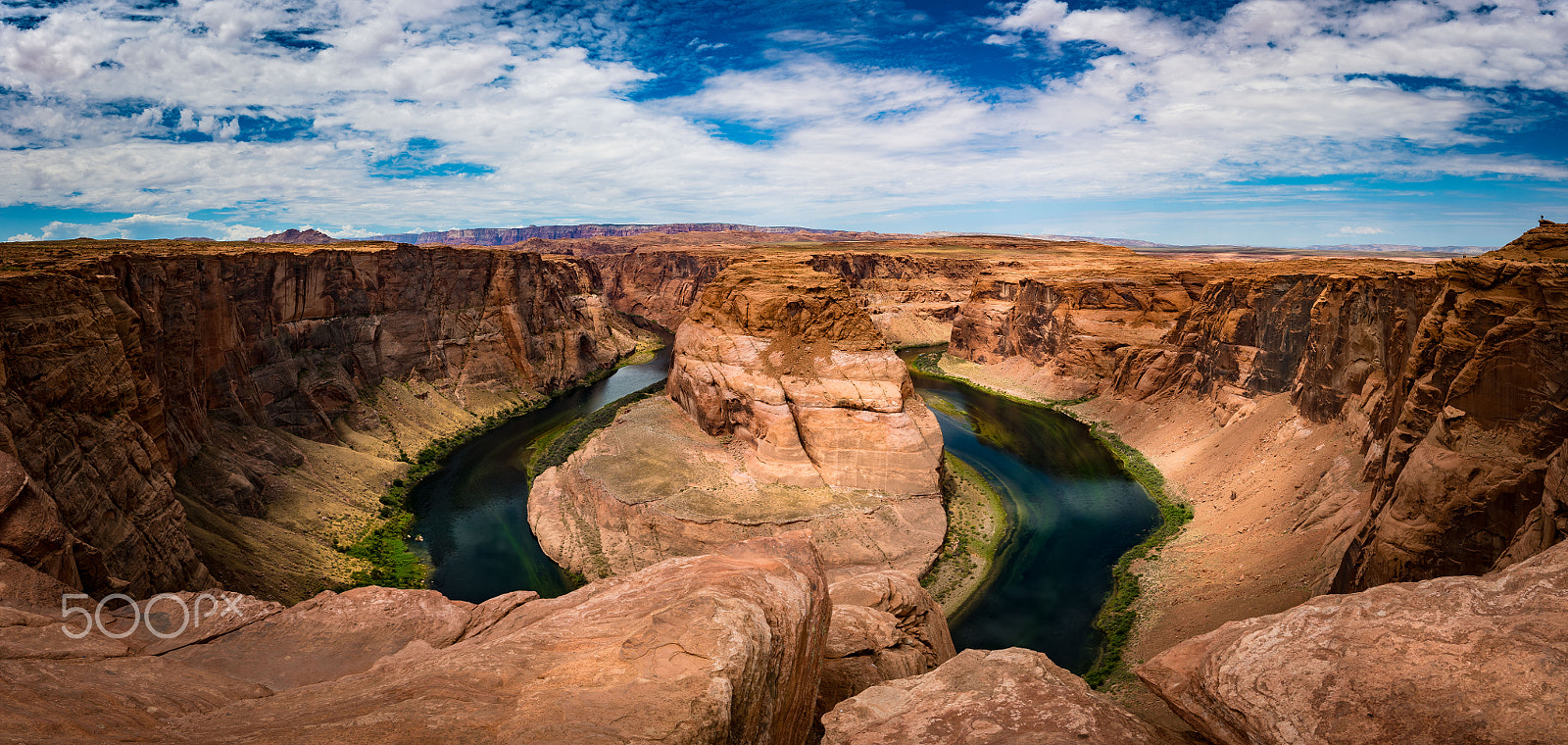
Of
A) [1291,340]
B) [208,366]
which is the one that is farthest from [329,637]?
[1291,340]

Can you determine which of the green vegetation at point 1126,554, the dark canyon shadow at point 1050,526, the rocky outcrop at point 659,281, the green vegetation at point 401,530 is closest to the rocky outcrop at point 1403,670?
the green vegetation at point 1126,554

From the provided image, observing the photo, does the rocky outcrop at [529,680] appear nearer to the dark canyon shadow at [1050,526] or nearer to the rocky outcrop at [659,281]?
the dark canyon shadow at [1050,526]

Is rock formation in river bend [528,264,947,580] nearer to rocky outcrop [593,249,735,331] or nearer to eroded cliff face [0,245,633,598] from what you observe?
eroded cliff face [0,245,633,598]

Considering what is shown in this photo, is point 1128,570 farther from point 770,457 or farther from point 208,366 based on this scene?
point 208,366

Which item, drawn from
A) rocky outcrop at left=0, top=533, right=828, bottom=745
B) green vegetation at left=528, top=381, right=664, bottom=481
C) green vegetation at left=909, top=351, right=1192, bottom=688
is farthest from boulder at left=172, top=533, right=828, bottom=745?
green vegetation at left=528, top=381, right=664, bottom=481

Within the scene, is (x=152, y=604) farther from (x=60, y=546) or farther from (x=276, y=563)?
(x=276, y=563)

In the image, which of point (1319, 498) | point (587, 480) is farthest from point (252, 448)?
point (1319, 498)
